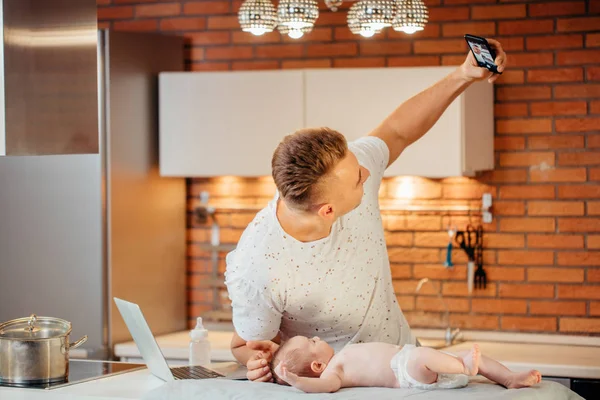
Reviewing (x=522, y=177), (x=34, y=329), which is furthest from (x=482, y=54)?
(x=522, y=177)

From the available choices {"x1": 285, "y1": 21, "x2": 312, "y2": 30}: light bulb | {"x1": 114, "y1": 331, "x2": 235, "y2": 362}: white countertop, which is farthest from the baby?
{"x1": 114, "y1": 331, "x2": 235, "y2": 362}: white countertop

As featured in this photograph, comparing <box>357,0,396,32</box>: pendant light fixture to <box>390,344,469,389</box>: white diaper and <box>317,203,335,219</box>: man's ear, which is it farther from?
<box>390,344,469,389</box>: white diaper

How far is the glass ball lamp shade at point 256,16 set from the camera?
11.4 feet

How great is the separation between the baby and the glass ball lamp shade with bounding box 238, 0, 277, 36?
1.44 meters

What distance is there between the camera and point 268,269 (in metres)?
2.39

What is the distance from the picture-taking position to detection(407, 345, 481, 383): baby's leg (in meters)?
2.24

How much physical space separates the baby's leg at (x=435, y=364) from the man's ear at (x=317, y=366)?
0.85 ft

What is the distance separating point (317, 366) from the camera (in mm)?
2443

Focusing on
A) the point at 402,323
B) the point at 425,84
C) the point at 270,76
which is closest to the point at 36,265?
the point at 270,76

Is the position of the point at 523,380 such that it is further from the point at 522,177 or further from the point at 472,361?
the point at 522,177

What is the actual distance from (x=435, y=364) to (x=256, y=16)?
5.60 ft

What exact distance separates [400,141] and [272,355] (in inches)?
29.3

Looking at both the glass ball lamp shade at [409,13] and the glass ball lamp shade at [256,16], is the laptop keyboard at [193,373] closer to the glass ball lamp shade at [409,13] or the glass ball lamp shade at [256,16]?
the glass ball lamp shade at [256,16]

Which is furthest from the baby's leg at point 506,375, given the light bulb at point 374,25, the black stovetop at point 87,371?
the light bulb at point 374,25
